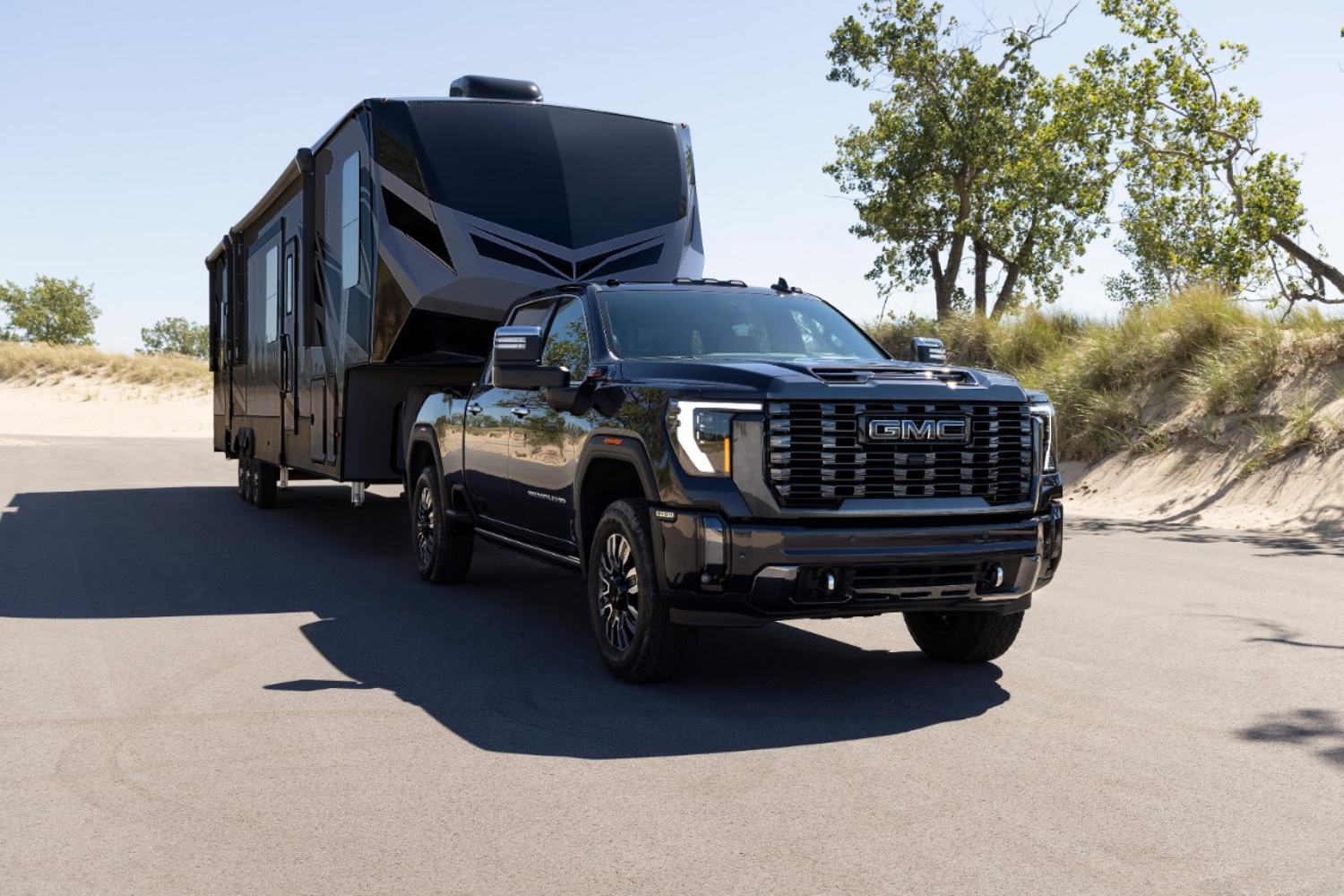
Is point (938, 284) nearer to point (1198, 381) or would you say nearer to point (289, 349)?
point (1198, 381)

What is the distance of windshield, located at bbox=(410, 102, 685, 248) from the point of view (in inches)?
424

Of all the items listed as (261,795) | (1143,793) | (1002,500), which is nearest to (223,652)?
(261,795)

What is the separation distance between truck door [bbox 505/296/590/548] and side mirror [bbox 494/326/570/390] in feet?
0.63

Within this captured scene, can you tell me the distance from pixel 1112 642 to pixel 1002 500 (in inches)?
72.9

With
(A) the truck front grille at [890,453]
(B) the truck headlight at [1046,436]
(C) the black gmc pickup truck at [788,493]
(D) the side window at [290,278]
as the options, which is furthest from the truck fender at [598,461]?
(D) the side window at [290,278]

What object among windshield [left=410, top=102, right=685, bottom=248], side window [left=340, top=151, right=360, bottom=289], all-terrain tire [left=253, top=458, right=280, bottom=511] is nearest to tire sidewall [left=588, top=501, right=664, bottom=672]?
windshield [left=410, top=102, right=685, bottom=248]

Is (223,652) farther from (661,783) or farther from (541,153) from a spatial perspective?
(541,153)

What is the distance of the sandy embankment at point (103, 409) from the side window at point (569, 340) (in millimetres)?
40871

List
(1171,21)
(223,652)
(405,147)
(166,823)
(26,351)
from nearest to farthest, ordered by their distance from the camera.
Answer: (166,823), (223,652), (405,147), (1171,21), (26,351)

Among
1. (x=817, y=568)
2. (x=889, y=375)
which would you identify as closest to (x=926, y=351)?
(x=889, y=375)

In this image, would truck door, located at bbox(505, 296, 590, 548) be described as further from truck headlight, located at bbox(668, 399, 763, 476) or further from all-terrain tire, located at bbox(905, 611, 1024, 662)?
all-terrain tire, located at bbox(905, 611, 1024, 662)

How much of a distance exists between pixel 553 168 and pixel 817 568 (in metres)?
5.88

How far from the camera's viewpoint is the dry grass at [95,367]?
6162 centimetres

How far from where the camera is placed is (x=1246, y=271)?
19062 millimetres
